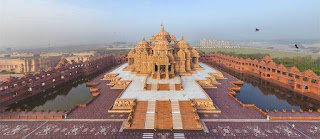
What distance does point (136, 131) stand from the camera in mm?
17516

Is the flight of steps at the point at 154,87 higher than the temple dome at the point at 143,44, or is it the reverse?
the temple dome at the point at 143,44

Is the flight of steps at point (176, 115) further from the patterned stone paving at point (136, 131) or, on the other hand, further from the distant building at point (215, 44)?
the distant building at point (215, 44)

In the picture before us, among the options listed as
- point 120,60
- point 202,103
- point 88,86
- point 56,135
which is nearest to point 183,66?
point 202,103

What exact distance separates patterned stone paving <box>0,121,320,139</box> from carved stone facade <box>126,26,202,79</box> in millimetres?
15702

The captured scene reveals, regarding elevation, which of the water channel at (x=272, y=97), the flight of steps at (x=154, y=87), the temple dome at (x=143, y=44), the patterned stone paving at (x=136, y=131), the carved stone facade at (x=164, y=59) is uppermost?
the temple dome at (x=143, y=44)

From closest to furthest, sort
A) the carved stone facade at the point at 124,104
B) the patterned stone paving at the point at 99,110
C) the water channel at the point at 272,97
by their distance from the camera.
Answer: the patterned stone paving at the point at 99,110
the carved stone facade at the point at 124,104
the water channel at the point at 272,97

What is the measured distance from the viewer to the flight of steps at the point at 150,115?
60.1 ft

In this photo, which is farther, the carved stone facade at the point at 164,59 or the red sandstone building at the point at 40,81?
the carved stone facade at the point at 164,59

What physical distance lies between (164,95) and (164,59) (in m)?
9.39

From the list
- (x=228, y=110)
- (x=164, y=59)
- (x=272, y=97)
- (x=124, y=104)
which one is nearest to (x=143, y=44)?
(x=164, y=59)

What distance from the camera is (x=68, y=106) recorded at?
26359mm

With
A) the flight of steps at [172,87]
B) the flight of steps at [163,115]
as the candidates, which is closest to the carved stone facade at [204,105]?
the flight of steps at [163,115]

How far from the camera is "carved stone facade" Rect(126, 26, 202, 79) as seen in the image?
109ft

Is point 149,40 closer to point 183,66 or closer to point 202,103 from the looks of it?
point 183,66
